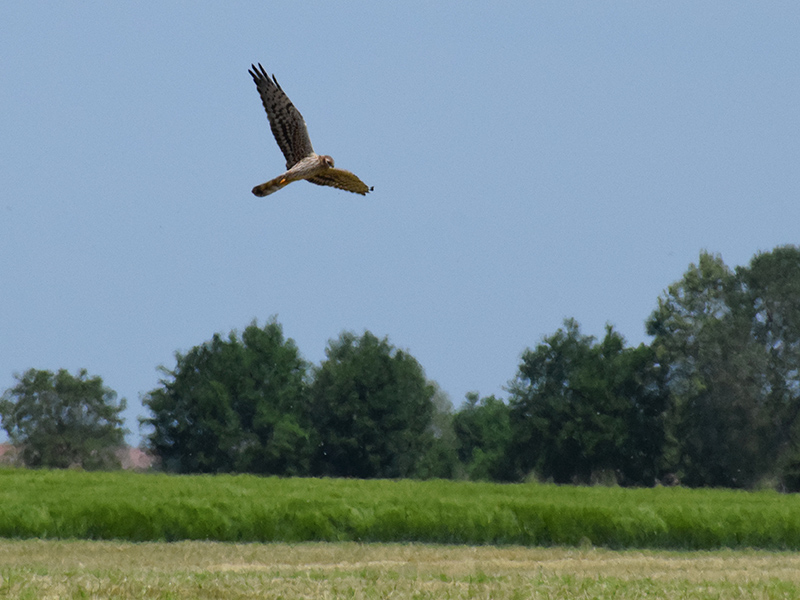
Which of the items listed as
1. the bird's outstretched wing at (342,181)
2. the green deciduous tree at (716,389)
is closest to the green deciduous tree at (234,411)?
the green deciduous tree at (716,389)

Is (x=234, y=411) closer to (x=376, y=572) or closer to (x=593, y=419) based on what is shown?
(x=593, y=419)

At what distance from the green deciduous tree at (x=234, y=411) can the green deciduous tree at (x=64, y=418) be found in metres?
4.50

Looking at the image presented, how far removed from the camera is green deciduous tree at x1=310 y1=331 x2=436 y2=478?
176 feet

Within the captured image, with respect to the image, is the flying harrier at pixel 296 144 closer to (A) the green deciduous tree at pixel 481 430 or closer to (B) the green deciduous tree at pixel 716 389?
(B) the green deciduous tree at pixel 716 389

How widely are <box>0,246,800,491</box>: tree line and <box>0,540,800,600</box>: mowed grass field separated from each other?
28964mm

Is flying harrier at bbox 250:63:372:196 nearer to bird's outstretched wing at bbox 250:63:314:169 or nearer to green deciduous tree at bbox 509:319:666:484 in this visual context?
bird's outstretched wing at bbox 250:63:314:169

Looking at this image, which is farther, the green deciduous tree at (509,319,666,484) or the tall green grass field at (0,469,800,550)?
the green deciduous tree at (509,319,666,484)

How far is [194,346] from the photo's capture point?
60406mm

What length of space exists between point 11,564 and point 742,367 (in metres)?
40.2

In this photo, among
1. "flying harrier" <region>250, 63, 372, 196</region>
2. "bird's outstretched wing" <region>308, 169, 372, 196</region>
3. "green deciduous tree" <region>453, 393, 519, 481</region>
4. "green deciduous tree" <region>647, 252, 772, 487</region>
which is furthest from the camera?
"green deciduous tree" <region>453, 393, 519, 481</region>

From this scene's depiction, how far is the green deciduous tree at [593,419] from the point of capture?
5078 centimetres

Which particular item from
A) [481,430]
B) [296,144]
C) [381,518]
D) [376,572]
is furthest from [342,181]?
[481,430]

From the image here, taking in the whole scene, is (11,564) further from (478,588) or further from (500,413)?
(500,413)

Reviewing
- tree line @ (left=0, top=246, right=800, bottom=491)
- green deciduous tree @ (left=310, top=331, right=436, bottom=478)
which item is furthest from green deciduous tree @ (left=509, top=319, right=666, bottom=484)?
green deciduous tree @ (left=310, top=331, right=436, bottom=478)
